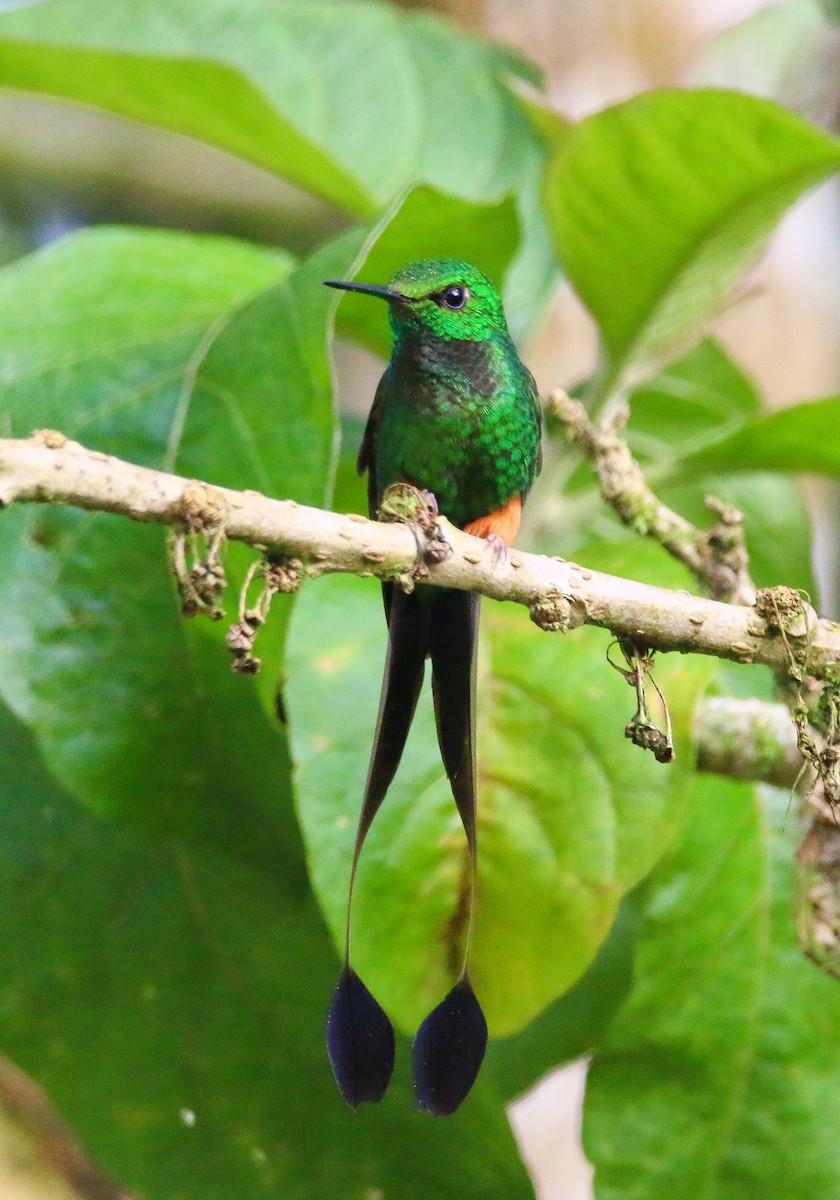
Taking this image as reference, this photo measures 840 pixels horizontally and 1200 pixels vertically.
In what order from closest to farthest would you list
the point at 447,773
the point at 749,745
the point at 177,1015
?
the point at 447,773 < the point at 749,745 < the point at 177,1015

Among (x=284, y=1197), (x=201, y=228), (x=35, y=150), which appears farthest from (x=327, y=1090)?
(x=201, y=228)

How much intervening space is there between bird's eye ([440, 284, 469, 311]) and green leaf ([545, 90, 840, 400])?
269 mm

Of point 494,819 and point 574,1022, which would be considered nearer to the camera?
point 494,819

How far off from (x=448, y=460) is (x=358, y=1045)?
85cm

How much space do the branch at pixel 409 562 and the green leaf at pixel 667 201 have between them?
2.43 feet

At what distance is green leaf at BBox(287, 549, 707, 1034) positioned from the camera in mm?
1399

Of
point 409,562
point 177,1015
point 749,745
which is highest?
point 409,562

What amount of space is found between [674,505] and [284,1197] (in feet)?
4.43

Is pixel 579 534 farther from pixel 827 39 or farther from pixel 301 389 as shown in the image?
pixel 827 39

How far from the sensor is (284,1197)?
1.73 metres

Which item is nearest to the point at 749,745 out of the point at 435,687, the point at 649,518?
Answer: the point at 649,518

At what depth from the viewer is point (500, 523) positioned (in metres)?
1.82

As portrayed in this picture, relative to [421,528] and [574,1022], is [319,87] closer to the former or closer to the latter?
[421,528]

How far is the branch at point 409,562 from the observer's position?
0.91 meters
